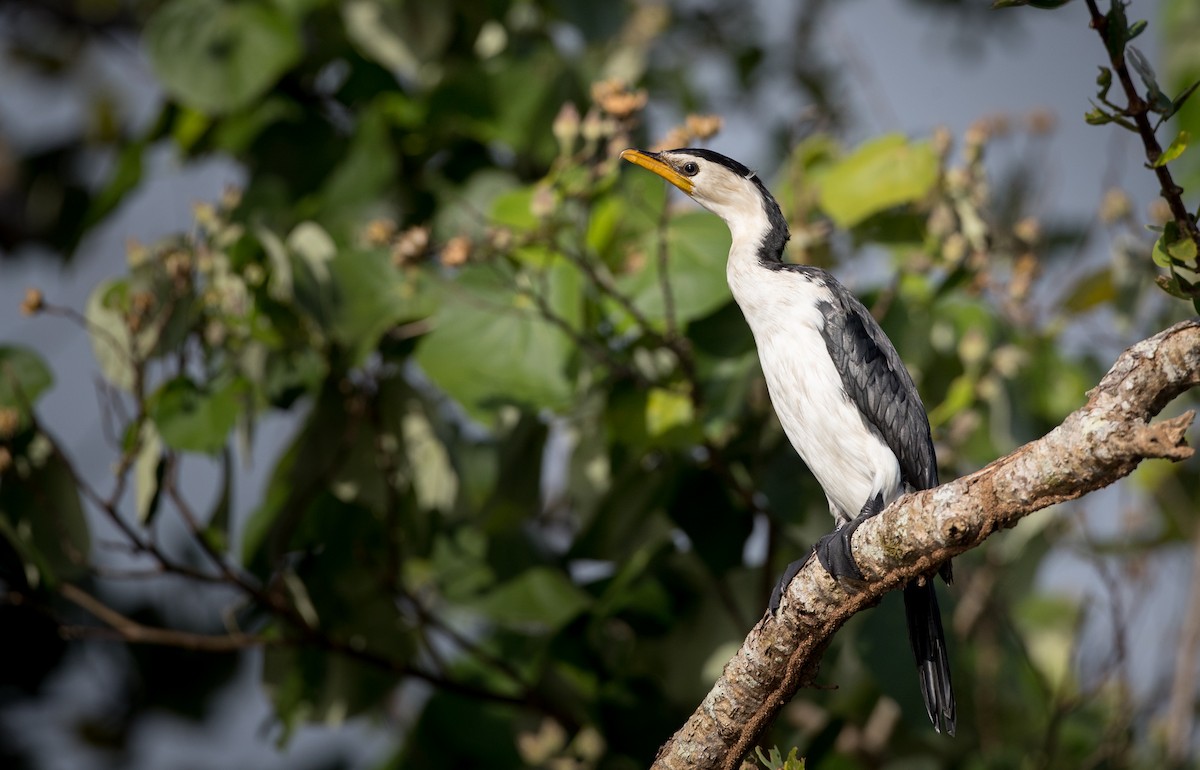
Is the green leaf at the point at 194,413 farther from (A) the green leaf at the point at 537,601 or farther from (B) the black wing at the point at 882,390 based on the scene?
(B) the black wing at the point at 882,390

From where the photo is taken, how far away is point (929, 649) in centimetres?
258

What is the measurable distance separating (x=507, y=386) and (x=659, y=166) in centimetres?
63

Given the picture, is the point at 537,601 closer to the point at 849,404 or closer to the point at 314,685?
the point at 314,685

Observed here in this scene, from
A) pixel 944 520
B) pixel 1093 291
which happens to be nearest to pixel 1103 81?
pixel 944 520

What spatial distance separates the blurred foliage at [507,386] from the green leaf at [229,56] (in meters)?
0.01

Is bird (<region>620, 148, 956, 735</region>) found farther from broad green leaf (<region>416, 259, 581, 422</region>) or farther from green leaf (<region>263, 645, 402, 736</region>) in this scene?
green leaf (<region>263, 645, 402, 736</region>)

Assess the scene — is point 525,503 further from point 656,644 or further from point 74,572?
point 74,572

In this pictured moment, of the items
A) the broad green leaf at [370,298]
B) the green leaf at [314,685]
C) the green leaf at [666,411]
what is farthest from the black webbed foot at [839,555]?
the green leaf at [314,685]

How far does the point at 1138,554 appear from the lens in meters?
4.42

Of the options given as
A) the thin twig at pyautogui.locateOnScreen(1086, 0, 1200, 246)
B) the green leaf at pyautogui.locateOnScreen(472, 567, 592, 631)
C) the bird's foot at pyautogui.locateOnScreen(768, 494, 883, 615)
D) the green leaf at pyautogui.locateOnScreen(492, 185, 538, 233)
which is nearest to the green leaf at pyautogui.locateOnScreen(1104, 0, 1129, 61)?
the thin twig at pyautogui.locateOnScreen(1086, 0, 1200, 246)

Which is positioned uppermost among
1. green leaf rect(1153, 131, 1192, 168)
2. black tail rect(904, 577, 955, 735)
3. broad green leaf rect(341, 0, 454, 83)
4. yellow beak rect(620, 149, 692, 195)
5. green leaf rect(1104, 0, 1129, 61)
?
green leaf rect(1104, 0, 1129, 61)

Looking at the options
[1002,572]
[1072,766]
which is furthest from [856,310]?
[1072,766]

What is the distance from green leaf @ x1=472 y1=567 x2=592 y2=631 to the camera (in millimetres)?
3301

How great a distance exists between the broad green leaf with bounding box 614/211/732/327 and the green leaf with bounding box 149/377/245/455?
3.21ft
